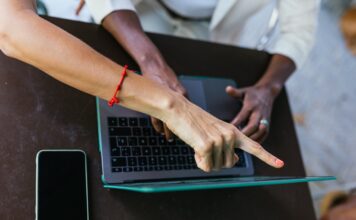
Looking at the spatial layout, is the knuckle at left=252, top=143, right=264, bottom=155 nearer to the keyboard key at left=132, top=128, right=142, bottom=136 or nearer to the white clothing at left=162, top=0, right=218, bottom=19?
the keyboard key at left=132, top=128, right=142, bottom=136

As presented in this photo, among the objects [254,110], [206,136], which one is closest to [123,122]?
[206,136]

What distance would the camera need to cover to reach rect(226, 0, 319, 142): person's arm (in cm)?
98

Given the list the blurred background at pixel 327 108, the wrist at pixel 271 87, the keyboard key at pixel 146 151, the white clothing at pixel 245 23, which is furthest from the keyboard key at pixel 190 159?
the blurred background at pixel 327 108

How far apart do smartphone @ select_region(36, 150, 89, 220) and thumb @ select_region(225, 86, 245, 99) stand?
Answer: 1.41ft

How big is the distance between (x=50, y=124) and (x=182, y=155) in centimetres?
31

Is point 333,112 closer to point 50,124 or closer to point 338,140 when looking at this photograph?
point 338,140

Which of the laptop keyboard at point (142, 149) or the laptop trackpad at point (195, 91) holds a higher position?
the laptop trackpad at point (195, 91)

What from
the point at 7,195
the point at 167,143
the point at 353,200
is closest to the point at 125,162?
the point at 167,143

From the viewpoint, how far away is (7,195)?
0.70 meters

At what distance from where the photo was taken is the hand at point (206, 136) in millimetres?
669

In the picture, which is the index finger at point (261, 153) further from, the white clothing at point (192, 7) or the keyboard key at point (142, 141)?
the white clothing at point (192, 7)

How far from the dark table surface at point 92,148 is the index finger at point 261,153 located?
0.23m

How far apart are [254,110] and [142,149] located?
14.2 inches

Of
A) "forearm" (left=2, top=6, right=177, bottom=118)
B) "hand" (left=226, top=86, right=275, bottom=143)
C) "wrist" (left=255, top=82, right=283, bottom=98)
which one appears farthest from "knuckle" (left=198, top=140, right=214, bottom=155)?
"wrist" (left=255, top=82, right=283, bottom=98)
